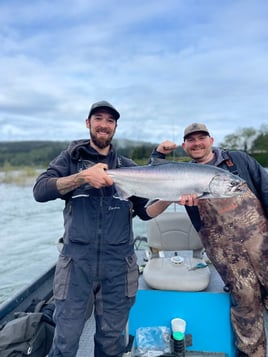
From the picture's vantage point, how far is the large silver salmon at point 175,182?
7.55ft

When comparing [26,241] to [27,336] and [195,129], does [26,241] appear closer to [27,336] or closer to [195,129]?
[27,336]

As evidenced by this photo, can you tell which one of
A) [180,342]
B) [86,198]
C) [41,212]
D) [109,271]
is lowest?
[41,212]

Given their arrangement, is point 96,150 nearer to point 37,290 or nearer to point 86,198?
point 86,198

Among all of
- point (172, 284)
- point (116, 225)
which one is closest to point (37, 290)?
point (172, 284)

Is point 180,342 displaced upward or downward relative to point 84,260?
downward

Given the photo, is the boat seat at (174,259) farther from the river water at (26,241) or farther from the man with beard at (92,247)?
the river water at (26,241)

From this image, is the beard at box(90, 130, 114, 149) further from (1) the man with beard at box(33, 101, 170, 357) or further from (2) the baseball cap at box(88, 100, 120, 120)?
(2) the baseball cap at box(88, 100, 120, 120)

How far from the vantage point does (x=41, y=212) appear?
16.6 meters

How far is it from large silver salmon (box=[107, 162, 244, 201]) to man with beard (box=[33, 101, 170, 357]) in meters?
0.17

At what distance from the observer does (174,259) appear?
3.15m

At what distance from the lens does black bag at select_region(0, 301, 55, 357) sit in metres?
2.55

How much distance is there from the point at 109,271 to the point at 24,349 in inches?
45.9

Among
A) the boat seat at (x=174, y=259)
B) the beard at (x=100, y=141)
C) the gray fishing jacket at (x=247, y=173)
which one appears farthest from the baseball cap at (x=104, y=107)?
the boat seat at (x=174, y=259)

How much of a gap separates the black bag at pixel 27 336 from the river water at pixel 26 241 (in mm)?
1091
